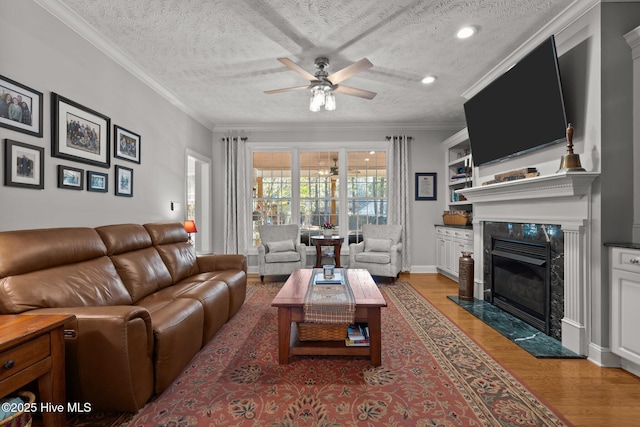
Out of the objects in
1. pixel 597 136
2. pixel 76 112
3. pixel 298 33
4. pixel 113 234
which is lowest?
pixel 113 234

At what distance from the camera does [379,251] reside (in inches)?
198

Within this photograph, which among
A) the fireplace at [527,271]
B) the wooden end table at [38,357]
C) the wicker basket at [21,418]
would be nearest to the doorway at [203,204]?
the wooden end table at [38,357]

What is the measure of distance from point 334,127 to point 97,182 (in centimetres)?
→ 386

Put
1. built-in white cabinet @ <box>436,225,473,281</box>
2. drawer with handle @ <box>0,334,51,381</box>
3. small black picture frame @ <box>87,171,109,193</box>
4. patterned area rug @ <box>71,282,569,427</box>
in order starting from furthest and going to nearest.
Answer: built-in white cabinet @ <box>436,225,473,281</box>
small black picture frame @ <box>87,171,109,193</box>
patterned area rug @ <box>71,282,569,427</box>
drawer with handle @ <box>0,334,51,381</box>

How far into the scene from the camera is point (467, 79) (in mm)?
3734

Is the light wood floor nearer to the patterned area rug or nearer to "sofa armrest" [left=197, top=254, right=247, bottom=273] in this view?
the patterned area rug

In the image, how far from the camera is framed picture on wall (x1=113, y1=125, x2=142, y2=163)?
10.1 feet

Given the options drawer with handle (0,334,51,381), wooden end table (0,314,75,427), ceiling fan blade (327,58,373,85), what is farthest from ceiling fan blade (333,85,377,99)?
drawer with handle (0,334,51,381)

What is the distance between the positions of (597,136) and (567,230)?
74 cm

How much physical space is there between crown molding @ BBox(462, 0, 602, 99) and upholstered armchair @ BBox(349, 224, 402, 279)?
258 centimetres

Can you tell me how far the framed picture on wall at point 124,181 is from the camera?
3.09 meters

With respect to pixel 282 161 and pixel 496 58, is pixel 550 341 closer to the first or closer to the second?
pixel 496 58

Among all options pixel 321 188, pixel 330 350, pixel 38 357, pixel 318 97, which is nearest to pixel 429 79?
pixel 318 97

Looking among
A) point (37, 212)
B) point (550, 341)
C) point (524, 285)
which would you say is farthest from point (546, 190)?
point (37, 212)
